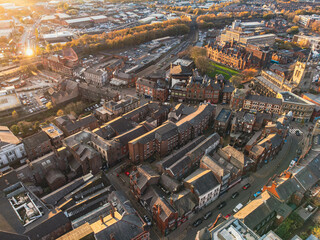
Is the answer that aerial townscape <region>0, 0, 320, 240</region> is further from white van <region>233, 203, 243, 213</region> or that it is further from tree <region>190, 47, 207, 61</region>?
tree <region>190, 47, 207, 61</region>

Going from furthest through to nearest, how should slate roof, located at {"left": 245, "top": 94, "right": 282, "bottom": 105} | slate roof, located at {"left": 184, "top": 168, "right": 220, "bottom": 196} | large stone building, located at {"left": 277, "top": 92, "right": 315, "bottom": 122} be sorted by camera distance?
1. slate roof, located at {"left": 245, "top": 94, "right": 282, "bottom": 105}
2. large stone building, located at {"left": 277, "top": 92, "right": 315, "bottom": 122}
3. slate roof, located at {"left": 184, "top": 168, "right": 220, "bottom": 196}

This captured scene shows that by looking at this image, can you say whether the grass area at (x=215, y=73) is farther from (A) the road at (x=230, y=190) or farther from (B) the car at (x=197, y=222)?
(B) the car at (x=197, y=222)

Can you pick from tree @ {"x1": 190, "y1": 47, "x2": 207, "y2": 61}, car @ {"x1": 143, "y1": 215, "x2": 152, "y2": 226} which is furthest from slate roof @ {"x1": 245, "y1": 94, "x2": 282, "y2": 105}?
car @ {"x1": 143, "y1": 215, "x2": 152, "y2": 226}

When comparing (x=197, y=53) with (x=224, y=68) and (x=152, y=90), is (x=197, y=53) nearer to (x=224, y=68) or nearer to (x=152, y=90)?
(x=224, y=68)

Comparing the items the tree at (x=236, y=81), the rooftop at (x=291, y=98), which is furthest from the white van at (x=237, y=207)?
the tree at (x=236, y=81)

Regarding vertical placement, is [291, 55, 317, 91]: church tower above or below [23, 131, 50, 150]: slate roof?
above

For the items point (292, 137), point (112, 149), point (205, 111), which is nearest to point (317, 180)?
point (292, 137)

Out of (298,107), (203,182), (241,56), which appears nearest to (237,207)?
(203,182)

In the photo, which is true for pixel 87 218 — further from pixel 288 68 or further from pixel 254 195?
pixel 288 68
